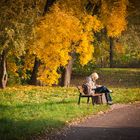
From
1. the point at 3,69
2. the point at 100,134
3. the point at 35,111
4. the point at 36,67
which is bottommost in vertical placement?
the point at 100,134

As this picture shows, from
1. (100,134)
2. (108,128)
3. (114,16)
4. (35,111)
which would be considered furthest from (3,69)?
(100,134)

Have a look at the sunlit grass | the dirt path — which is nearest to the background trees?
the sunlit grass

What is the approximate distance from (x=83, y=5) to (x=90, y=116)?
16.9 m

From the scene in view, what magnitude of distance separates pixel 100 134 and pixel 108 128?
48.5 inches

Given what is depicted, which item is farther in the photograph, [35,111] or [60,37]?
[60,37]

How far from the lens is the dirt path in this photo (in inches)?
575

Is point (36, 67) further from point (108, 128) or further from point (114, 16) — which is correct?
point (108, 128)

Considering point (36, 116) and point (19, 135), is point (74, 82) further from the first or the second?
point (19, 135)

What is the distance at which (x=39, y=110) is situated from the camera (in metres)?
19.8

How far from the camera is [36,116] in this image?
18344mm

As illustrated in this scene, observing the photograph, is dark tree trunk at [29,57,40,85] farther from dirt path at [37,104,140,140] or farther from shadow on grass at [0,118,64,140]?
shadow on grass at [0,118,64,140]

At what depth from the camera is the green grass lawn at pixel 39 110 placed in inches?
611

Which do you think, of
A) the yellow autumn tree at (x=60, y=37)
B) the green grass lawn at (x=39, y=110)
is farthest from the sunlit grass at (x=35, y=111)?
the yellow autumn tree at (x=60, y=37)

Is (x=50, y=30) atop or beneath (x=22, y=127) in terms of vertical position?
atop
